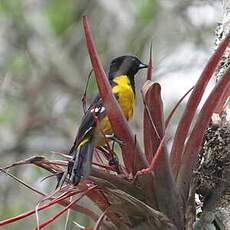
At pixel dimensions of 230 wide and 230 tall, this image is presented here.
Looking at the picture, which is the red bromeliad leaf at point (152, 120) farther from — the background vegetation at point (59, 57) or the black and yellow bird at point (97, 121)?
the background vegetation at point (59, 57)

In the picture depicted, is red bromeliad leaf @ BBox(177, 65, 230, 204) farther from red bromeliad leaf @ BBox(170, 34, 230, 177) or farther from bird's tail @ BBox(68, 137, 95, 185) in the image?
bird's tail @ BBox(68, 137, 95, 185)

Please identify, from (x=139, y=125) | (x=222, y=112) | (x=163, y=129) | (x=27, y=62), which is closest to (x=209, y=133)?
(x=222, y=112)

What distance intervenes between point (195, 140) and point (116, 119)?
198 millimetres

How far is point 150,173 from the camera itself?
1605 mm

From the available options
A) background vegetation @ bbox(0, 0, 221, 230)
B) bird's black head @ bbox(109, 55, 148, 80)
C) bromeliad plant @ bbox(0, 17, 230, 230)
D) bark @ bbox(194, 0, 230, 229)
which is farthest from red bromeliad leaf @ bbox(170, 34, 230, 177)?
background vegetation @ bbox(0, 0, 221, 230)

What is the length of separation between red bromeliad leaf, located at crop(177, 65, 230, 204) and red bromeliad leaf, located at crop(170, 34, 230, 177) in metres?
0.01

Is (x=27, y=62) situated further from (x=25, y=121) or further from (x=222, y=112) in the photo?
(x=222, y=112)

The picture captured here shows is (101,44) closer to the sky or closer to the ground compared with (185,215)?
closer to the sky

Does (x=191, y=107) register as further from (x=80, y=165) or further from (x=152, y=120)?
(x=80, y=165)

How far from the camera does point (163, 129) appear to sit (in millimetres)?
1638

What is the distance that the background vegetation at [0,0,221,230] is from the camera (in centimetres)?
513

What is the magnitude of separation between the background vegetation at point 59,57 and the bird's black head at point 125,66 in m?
2.29

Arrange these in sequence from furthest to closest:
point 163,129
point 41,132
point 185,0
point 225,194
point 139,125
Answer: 1. point 41,132
2. point 185,0
3. point 139,125
4. point 225,194
5. point 163,129

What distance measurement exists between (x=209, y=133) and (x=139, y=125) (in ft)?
9.13
